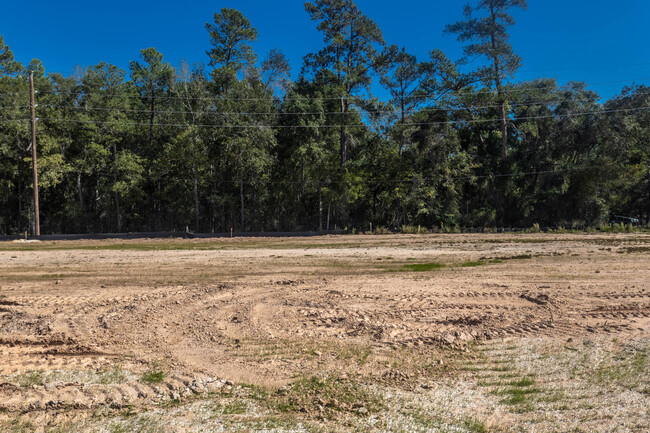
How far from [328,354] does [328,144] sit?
3551 cm

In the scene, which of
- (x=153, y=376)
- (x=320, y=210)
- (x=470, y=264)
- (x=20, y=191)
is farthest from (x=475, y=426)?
(x=20, y=191)

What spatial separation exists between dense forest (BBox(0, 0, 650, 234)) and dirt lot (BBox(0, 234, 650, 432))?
28.3m

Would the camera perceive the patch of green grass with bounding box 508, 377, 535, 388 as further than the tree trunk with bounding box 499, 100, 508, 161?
No

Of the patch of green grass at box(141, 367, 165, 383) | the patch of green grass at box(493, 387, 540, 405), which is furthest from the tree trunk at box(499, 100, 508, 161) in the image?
the patch of green grass at box(141, 367, 165, 383)

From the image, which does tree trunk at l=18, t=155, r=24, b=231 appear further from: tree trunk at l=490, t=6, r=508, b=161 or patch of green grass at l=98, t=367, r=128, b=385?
tree trunk at l=490, t=6, r=508, b=161

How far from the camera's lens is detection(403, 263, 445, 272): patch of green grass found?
12.7 meters

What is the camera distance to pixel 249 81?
4062cm

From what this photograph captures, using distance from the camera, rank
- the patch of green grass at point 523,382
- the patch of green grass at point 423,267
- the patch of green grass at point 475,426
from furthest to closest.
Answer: the patch of green grass at point 423,267 → the patch of green grass at point 523,382 → the patch of green grass at point 475,426

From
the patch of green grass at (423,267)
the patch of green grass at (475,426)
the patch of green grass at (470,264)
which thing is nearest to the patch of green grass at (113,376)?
the patch of green grass at (475,426)

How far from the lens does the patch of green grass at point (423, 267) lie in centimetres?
1266

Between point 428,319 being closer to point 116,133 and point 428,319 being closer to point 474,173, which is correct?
point 474,173

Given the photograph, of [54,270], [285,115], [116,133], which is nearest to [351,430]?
[54,270]

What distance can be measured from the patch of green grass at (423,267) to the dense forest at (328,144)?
23.6 m

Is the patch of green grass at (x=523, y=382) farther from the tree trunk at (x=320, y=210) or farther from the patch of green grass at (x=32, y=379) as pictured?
the tree trunk at (x=320, y=210)
